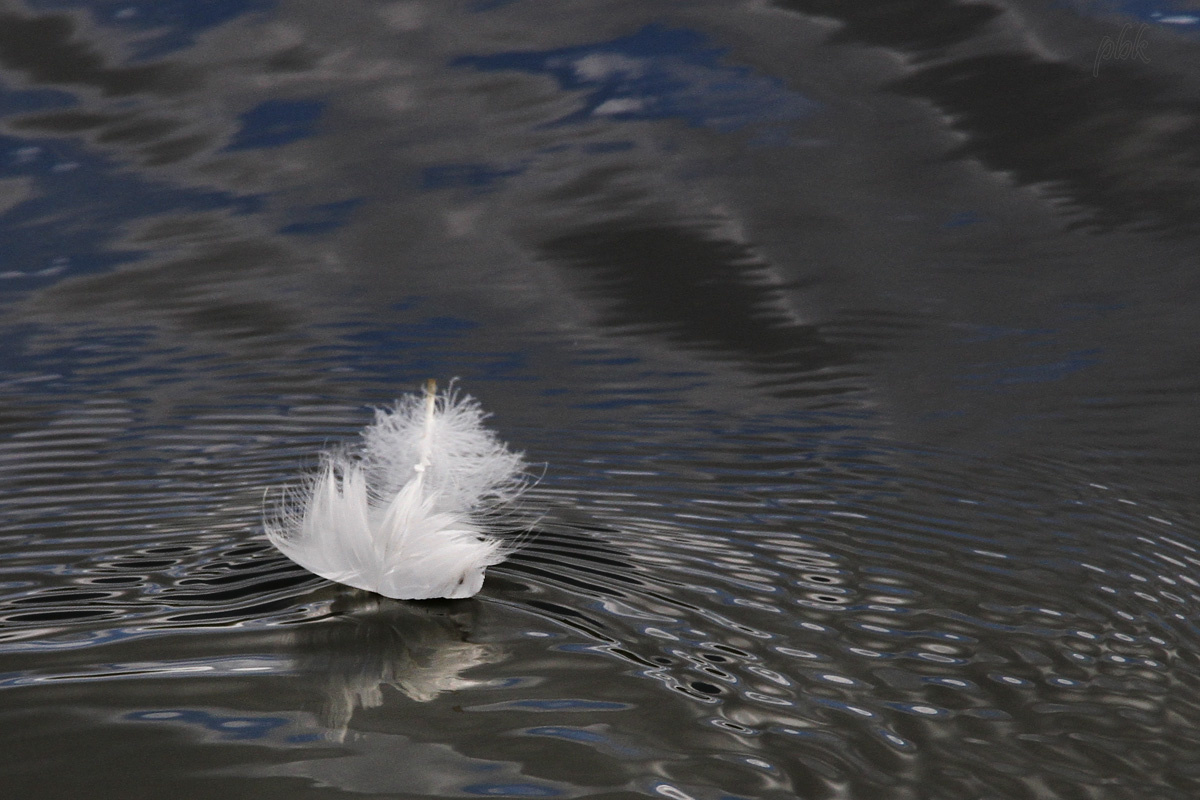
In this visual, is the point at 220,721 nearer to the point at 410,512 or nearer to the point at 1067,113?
the point at 410,512

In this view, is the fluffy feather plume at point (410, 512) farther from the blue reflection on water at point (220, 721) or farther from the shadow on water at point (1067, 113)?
the shadow on water at point (1067, 113)

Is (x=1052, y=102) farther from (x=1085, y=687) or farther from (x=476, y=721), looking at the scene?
(x=476, y=721)

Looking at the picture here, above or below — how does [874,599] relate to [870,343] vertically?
below

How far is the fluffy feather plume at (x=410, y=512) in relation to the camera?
0.72 m

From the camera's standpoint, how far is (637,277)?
1510 mm

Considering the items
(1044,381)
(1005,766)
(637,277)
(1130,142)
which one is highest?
(1130,142)

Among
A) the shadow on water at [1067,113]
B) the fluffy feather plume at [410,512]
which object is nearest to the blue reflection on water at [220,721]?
the fluffy feather plume at [410,512]

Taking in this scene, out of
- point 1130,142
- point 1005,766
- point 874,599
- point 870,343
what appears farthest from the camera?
point 1130,142

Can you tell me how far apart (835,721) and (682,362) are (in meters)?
0.72

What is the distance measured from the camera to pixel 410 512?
0.74 m

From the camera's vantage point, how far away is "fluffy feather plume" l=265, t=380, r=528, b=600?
72cm

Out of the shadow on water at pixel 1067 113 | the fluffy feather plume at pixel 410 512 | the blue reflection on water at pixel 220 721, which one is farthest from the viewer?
the shadow on water at pixel 1067 113

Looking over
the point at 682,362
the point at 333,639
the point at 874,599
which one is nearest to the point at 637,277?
the point at 682,362

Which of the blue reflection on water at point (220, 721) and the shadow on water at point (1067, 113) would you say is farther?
the shadow on water at point (1067, 113)
